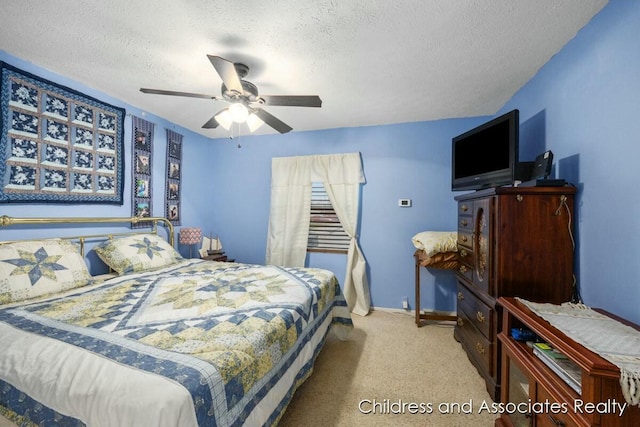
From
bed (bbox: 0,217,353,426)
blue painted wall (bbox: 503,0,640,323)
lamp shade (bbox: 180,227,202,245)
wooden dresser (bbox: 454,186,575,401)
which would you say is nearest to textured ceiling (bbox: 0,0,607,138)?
blue painted wall (bbox: 503,0,640,323)

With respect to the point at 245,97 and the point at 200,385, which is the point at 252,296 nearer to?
the point at 200,385

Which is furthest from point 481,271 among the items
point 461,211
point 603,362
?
point 603,362

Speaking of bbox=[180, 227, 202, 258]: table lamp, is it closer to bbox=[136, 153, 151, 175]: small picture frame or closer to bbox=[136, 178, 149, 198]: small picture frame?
bbox=[136, 178, 149, 198]: small picture frame

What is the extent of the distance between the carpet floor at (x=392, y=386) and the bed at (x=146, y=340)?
0.82 feet

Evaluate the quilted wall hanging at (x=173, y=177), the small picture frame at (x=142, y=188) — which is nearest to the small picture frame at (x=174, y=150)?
the quilted wall hanging at (x=173, y=177)

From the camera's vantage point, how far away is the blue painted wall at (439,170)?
134cm

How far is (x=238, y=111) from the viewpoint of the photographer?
6.55ft

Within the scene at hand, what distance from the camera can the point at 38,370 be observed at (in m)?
1.01

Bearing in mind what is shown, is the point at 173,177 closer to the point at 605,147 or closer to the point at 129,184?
the point at 129,184

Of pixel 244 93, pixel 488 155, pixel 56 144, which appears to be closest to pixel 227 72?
pixel 244 93

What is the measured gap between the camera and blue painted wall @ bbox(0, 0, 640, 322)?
1.34m

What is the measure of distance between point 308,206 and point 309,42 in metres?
2.21

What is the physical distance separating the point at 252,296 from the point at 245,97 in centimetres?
149

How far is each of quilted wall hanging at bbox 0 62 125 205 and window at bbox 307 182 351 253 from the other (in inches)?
90.6
